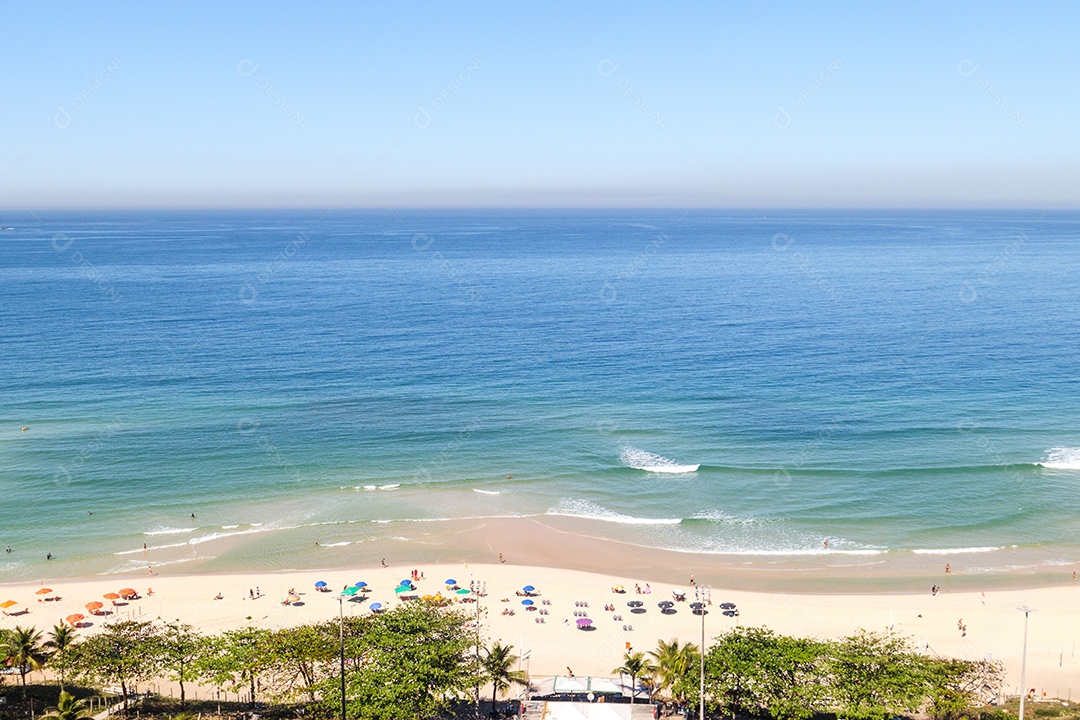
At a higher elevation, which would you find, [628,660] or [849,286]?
[849,286]

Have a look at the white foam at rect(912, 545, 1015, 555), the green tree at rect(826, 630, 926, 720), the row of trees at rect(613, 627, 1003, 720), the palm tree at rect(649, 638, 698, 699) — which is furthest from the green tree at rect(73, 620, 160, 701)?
the white foam at rect(912, 545, 1015, 555)

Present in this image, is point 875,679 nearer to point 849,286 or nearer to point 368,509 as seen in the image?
point 368,509

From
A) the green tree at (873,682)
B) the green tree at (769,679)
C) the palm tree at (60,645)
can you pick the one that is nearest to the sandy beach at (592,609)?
the green tree at (769,679)

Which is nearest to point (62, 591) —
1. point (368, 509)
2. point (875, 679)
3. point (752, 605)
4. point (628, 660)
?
point (368, 509)

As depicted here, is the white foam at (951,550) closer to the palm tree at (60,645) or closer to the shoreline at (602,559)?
the shoreline at (602,559)

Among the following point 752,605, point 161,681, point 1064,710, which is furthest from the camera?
point 752,605

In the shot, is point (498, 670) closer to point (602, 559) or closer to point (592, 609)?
point (592, 609)
